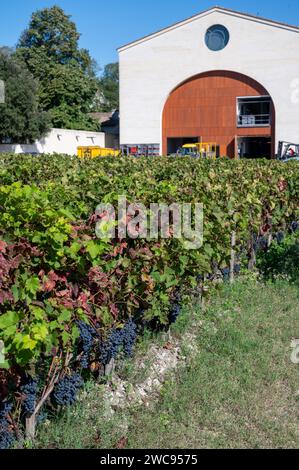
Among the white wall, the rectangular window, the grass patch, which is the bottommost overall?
the grass patch

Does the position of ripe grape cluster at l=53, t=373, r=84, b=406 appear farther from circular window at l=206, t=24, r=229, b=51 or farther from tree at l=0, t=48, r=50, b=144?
circular window at l=206, t=24, r=229, b=51

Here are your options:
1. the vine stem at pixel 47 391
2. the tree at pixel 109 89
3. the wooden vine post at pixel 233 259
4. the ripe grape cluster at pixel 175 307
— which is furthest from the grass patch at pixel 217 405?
the tree at pixel 109 89

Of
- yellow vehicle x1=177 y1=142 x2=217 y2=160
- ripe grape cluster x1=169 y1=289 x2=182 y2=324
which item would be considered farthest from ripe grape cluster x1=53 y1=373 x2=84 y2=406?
yellow vehicle x1=177 y1=142 x2=217 y2=160

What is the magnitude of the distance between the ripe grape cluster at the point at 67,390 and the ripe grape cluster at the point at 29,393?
28cm

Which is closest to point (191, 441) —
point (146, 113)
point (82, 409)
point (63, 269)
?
point (82, 409)

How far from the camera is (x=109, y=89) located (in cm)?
9456

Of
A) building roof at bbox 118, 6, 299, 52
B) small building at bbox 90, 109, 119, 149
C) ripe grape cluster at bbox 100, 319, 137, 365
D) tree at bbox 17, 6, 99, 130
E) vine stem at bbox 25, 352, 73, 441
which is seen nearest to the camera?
vine stem at bbox 25, 352, 73, 441

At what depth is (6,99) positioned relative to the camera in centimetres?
4334

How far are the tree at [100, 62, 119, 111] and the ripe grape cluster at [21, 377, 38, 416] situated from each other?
78.0m

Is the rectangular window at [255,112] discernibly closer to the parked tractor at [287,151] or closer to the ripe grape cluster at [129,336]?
the parked tractor at [287,151]

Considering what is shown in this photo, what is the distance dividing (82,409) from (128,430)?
1.06 ft

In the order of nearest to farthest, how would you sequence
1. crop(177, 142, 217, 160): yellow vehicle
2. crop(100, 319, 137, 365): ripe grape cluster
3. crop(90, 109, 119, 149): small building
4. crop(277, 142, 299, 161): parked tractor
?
1. crop(100, 319, 137, 365): ripe grape cluster
2. crop(277, 142, 299, 161): parked tractor
3. crop(177, 142, 217, 160): yellow vehicle
4. crop(90, 109, 119, 149): small building

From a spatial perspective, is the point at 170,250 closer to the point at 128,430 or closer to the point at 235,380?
the point at 235,380

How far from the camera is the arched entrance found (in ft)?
146
